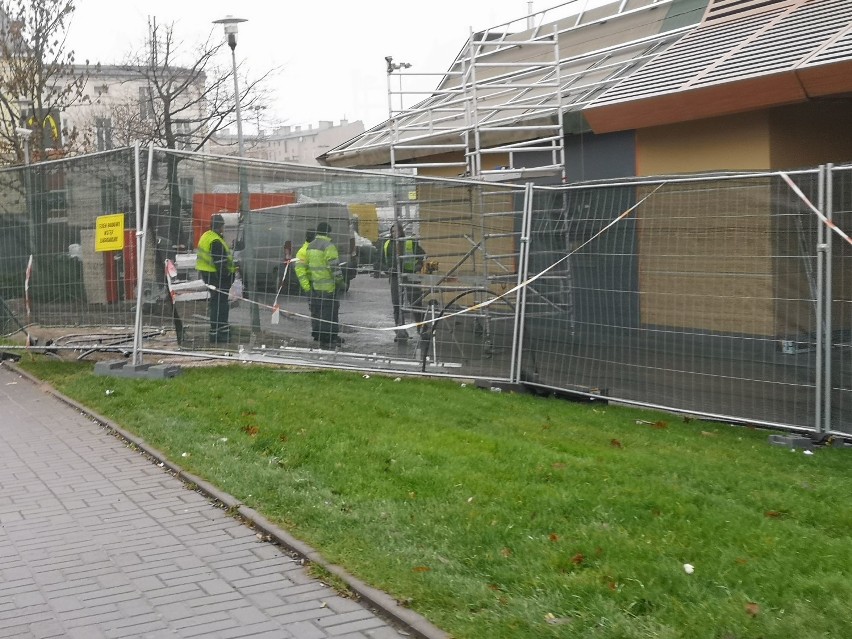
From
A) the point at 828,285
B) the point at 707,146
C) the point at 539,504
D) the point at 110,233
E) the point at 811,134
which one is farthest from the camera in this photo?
the point at 707,146

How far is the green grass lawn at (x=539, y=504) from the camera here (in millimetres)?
4707

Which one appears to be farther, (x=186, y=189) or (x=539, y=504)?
(x=186, y=189)

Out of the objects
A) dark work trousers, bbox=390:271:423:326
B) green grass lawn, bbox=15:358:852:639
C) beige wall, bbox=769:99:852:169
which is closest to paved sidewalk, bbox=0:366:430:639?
green grass lawn, bbox=15:358:852:639

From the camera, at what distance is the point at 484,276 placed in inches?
459

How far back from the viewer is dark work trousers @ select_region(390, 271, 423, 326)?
12.1 m

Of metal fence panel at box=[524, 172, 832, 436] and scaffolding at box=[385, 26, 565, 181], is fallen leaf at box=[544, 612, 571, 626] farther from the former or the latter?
scaffolding at box=[385, 26, 565, 181]

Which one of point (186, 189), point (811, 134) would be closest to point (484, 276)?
point (186, 189)

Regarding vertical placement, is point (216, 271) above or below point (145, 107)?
below

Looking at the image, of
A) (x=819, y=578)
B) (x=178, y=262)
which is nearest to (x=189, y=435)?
(x=178, y=262)

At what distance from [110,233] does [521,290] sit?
5219 millimetres

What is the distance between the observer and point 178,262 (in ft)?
40.7

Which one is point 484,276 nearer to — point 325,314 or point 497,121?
point 325,314

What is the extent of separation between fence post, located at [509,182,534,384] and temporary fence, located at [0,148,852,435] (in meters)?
0.02

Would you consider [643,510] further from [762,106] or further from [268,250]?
[762,106]
